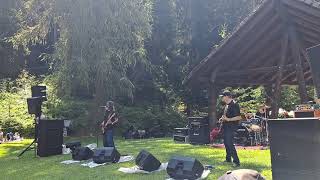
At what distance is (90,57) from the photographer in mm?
19938

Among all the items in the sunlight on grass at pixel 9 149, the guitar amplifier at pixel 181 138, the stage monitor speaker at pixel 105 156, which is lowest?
Result: the sunlight on grass at pixel 9 149

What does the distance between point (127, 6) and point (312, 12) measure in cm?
1167

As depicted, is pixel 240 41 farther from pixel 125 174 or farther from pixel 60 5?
pixel 60 5

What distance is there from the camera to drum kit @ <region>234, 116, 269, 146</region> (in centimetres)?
1381

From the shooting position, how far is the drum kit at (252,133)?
13.8 meters

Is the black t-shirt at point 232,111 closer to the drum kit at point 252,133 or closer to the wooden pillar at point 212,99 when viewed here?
the drum kit at point 252,133

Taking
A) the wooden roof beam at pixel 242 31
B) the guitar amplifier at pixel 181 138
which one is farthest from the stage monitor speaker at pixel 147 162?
the guitar amplifier at pixel 181 138

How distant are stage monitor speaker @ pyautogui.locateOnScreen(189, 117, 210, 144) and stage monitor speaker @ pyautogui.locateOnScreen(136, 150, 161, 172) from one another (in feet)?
20.6

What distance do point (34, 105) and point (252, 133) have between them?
698cm

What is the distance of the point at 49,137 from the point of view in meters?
12.7

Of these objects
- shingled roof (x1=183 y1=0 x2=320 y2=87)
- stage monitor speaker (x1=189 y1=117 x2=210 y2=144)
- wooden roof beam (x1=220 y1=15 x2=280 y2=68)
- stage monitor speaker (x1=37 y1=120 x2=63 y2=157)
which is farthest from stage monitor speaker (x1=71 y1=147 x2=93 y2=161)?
wooden roof beam (x1=220 y1=15 x2=280 y2=68)

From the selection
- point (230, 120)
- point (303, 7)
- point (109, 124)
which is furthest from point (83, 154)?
point (303, 7)

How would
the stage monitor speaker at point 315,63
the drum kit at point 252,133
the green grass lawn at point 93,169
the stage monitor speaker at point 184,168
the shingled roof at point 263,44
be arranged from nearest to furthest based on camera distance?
the stage monitor speaker at point 315,63 < the stage monitor speaker at point 184,168 < the green grass lawn at point 93,169 < the shingled roof at point 263,44 < the drum kit at point 252,133

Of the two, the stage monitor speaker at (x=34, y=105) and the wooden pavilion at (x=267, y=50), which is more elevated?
the wooden pavilion at (x=267, y=50)
